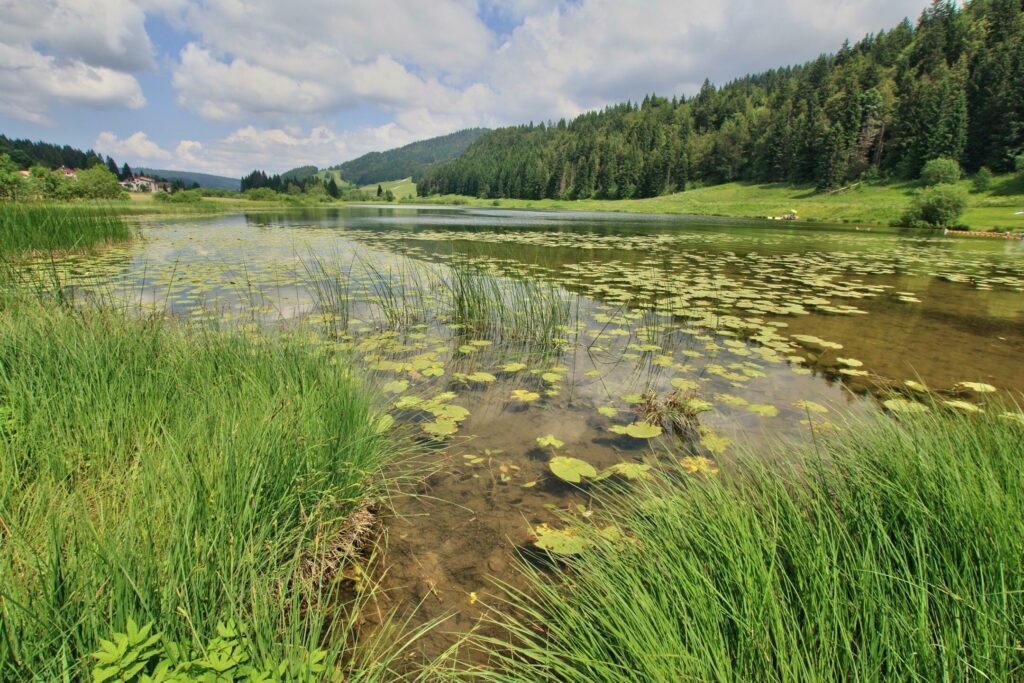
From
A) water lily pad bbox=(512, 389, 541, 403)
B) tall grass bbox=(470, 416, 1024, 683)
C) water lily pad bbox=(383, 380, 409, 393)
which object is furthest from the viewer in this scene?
water lily pad bbox=(512, 389, 541, 403)

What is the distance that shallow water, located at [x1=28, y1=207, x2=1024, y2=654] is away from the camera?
112 inches

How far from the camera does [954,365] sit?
5.77 m

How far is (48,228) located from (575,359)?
1182cm

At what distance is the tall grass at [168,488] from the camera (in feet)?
4.28

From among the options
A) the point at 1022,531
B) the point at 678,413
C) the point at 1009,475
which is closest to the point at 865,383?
the point at 678,413

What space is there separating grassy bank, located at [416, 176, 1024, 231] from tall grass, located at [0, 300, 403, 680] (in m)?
44.0

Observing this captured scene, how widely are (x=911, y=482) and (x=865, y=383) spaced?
13.3 feet

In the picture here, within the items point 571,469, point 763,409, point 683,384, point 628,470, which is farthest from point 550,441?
point 763,409

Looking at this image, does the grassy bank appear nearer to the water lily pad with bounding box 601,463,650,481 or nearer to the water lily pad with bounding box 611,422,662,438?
the water lily pad with bounding box 611,422,662,438

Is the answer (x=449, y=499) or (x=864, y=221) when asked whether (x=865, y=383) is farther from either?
(x=864, y=221)

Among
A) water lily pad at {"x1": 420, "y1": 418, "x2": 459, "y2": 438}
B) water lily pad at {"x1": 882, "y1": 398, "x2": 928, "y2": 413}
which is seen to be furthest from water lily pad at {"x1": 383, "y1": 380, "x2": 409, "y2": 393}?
water lily pad at {"x1": 882, "y1": 398, "x2": 928, "y2": 413}

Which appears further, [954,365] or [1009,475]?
[954,365]

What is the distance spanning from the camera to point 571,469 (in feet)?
10.7

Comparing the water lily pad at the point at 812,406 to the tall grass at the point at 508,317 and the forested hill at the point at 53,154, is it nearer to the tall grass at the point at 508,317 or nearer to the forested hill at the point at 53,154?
the tall grass at the point at 508,317
